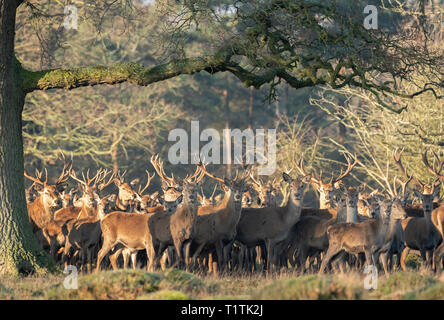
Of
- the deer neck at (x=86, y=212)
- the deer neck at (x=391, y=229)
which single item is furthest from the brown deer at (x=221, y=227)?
the deer neck at (x=391, y=229)

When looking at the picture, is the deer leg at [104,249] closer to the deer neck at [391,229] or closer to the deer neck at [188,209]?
the deer neck at [188,209]

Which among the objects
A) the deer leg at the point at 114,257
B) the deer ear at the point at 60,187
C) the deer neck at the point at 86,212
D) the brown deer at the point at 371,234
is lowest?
the deer leg at the point at 114,257

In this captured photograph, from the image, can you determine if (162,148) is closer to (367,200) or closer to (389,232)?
(367,200)

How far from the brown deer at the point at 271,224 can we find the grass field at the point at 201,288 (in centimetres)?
387

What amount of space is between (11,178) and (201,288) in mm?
4116

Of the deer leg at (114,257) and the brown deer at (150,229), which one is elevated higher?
→ the brown deer at (150,229)

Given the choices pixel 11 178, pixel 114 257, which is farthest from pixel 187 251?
pixel 11 178

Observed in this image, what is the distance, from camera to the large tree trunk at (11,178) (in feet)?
43.1

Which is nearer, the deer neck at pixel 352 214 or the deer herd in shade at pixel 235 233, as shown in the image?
the deer herd in shade at pixel 235 233

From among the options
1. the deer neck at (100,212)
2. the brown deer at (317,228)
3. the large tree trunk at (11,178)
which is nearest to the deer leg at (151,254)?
the deer neck at (100,212)

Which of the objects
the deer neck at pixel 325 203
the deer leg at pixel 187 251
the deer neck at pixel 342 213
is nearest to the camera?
the deer leg at pixel 187 251

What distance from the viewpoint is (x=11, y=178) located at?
1334cm

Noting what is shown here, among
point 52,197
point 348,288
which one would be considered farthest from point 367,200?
point 348,288

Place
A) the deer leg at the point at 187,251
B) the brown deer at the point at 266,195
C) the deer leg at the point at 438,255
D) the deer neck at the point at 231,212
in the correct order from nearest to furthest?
the deer leg at the point at 187,251 < the deer leg at the point at 438,255 < the deer neck at the point at 231,212 < the brown deer at the point at 266,195
